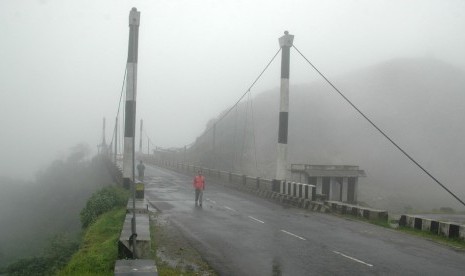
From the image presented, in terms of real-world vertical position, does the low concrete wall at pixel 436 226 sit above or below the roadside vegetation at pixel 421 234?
above

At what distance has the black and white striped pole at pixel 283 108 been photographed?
88.5 feet

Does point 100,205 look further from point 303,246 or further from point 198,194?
point 303,246

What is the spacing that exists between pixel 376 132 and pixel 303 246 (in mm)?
97892

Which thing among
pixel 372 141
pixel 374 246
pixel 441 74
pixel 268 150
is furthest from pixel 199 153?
pixel 374 246

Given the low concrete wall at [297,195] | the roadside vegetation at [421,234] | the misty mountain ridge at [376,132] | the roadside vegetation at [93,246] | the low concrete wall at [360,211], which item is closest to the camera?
the roadside vegetation at [93,246]

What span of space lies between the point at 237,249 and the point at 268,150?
88.4 meters

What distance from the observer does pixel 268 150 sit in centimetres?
9975

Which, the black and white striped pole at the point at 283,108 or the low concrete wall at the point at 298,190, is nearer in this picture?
the low concrete wall at the point at 298,190

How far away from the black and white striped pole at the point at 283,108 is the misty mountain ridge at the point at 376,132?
4040 cm

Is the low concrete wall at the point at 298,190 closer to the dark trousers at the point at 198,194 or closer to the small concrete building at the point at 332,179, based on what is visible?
the dark trousers at the point at 198,194

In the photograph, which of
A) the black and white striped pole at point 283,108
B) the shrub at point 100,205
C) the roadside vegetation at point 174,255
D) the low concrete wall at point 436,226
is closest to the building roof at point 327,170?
the black and white striped pole at point 283,108

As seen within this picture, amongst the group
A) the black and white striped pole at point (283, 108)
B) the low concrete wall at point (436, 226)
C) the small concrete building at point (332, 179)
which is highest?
the black and white striped pole at point (283, 108)

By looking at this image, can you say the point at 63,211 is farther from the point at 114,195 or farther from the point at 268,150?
the point at 268,150

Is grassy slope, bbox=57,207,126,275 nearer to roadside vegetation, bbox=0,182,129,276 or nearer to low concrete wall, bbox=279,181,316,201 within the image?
roadside vegetation, bbox=0,182,129,276
